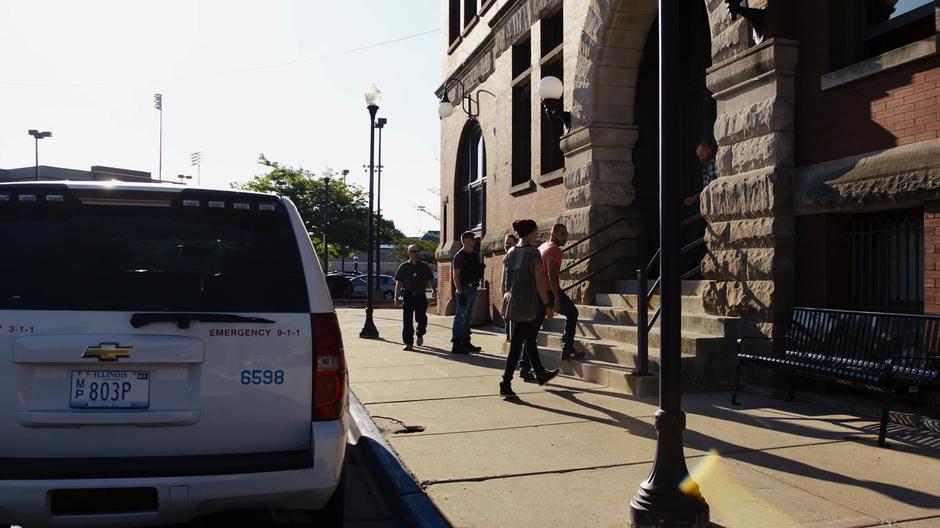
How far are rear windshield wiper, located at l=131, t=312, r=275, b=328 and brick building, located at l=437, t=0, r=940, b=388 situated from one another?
5.56 metres

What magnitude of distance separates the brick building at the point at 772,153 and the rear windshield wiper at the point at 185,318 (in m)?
5.56

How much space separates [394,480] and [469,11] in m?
16.8

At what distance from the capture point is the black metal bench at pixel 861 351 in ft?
18.5

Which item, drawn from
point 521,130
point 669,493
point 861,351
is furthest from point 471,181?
point 669,493

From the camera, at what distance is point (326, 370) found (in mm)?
3488

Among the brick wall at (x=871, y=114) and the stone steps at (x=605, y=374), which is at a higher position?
the brick wall at (x=871, y=114)

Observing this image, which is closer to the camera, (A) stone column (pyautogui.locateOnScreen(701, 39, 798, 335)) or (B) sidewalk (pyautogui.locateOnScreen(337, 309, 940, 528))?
(B) sidewalk (pyautogui.locateOnScreen(337, 309, 940, 528))

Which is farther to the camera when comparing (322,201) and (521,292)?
(322,201)

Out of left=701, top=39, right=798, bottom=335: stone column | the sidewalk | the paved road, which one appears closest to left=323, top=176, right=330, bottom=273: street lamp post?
the sidewalk

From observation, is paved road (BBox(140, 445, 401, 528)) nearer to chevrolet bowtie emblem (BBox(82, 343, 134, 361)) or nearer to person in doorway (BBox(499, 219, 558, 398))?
chevrolet bowtie emblem (BBox(82, 343, 134, 361))

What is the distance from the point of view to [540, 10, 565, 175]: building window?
14.0m

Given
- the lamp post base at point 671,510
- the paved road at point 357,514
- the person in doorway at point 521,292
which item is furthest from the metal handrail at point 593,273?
the lamp post base at point 671,510

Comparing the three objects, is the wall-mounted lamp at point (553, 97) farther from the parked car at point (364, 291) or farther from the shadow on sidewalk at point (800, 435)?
the parked car at point (364, 291)

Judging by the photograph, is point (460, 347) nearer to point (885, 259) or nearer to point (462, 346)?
point (462, 346)
